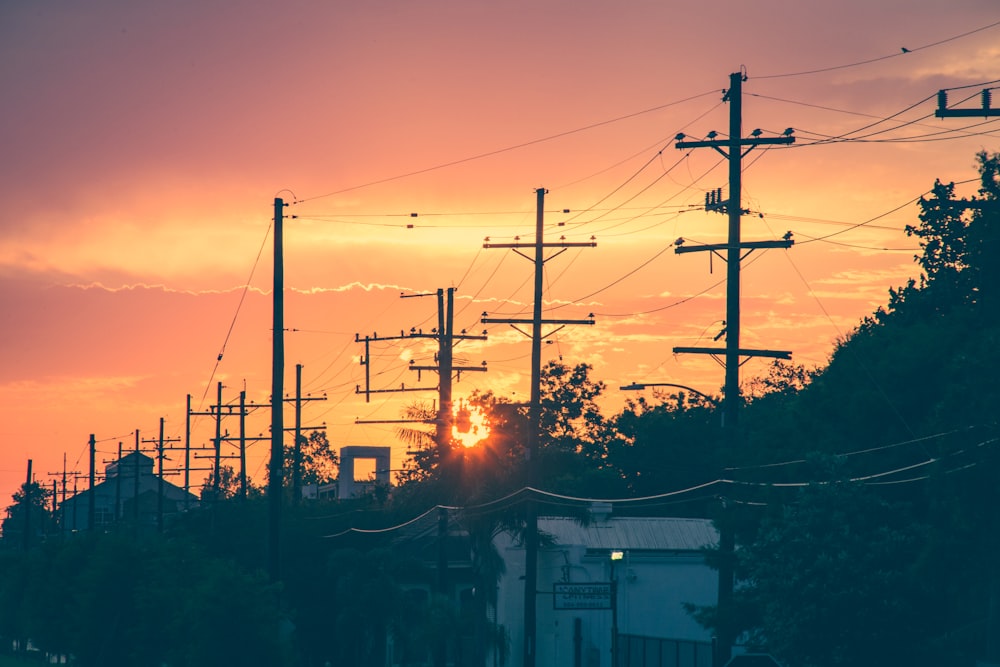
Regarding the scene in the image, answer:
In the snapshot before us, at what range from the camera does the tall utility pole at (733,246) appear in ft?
117

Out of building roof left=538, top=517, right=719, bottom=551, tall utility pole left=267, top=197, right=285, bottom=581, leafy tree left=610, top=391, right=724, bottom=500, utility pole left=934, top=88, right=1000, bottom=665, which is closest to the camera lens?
utility pole left=934, top=88, right=1000, bottom=665

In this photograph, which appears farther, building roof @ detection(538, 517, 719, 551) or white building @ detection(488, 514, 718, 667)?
building roof @ detection(538, 517, 719, 551)

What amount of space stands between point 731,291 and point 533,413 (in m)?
12.1

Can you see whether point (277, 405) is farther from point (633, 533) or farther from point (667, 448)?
point (667, 448)

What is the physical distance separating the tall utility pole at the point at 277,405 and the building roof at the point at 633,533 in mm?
18692

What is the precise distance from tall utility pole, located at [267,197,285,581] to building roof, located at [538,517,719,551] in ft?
61.3

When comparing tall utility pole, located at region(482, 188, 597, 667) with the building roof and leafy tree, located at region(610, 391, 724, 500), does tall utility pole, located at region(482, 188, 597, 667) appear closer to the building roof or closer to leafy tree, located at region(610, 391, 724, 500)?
the building roof

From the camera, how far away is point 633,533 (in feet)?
197

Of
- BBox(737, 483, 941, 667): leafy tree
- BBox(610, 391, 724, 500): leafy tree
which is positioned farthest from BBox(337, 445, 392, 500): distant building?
BBox(737, 483, 941, 667): leafy tree

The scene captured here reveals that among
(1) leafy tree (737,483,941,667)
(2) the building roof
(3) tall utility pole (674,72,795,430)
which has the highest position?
(3) tall utility pole (674,72,795,430)

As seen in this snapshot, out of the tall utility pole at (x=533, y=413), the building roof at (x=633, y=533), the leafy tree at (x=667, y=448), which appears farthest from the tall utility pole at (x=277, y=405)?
the leafy tree at (x=667, y=448)

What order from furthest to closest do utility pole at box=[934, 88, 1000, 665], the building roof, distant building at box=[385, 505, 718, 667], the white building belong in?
1. the building roof
2. the white building
3. distant building at box=[385, 505, 718, 667]
4. utility pole at box=[934, 88, 1000, 665]

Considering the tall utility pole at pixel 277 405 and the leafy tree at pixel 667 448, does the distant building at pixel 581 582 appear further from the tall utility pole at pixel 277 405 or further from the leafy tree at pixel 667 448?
the leafy tree at pixel 667 448

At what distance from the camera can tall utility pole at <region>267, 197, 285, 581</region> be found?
41469 mm
